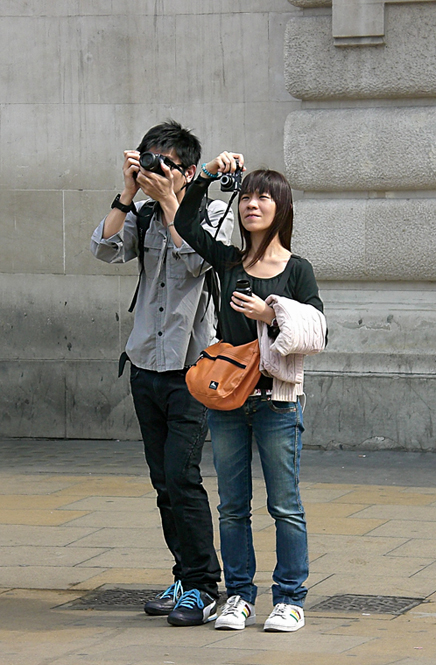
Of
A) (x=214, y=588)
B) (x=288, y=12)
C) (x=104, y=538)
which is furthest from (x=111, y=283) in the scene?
(x=214, y=588)

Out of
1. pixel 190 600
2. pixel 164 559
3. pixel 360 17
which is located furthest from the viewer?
pixel 360 17

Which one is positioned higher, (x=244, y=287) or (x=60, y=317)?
(x=244, y=287)

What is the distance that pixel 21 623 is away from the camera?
463cm

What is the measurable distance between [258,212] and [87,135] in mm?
4685

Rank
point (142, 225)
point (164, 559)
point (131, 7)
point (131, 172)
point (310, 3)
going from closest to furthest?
1. point (131, 172)
2. point (142, 225)
3. point (164, 559)
4. point (310, 3)
5. point (131, 7)

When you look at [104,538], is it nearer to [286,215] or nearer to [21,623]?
[21,623]

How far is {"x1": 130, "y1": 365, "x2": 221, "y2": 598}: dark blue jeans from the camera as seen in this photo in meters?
4.62

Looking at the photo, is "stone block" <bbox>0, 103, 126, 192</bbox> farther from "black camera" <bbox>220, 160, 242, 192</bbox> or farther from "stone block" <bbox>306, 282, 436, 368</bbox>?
"black camera" <bbox>220, 160, 242, 192</bbox>

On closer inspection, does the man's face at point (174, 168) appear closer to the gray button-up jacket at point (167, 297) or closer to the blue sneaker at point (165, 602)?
the gray button-up jacket at point (167, 297)

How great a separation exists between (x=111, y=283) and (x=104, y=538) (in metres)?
3.24

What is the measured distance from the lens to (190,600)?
4.57 meters

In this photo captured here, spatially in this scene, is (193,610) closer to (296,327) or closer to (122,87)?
(296,327)

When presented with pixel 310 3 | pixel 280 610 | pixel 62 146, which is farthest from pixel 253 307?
pixel 62 146

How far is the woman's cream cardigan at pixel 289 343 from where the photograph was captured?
13.9ft
